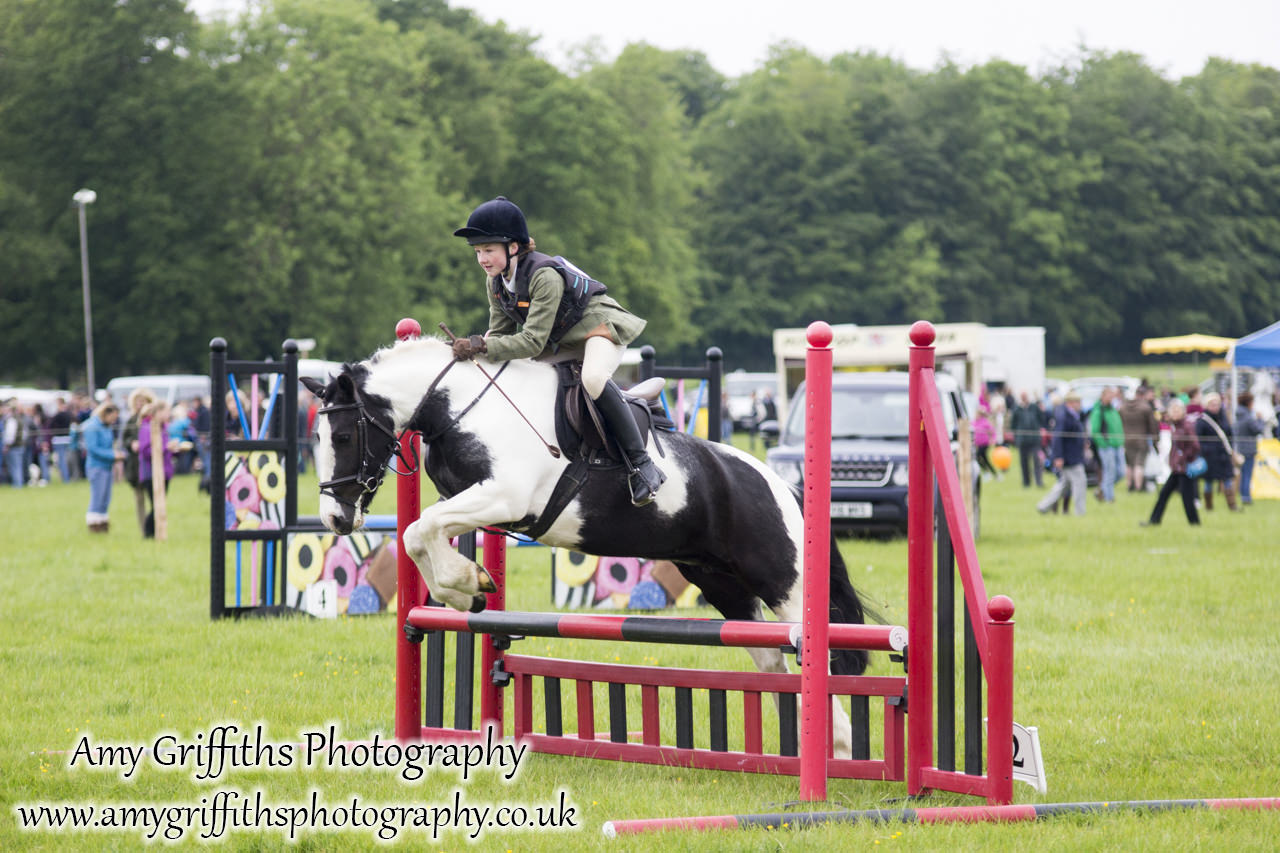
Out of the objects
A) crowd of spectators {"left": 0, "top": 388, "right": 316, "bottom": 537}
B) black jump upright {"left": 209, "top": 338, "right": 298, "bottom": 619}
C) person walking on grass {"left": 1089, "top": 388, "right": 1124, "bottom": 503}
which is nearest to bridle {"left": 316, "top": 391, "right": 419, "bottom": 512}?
black jump upright {"left": 209, "top": 338, "right": 298, "bottom": 619}

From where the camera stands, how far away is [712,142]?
69.3 meters

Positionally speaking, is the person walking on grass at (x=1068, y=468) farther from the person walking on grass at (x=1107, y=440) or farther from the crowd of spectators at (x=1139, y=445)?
the person walking on grass at (x=1107, y=440)

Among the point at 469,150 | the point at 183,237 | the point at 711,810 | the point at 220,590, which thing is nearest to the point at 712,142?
the point at 469,150

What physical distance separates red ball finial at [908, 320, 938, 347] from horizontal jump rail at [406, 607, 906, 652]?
3.51 feet

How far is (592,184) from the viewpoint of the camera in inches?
2080

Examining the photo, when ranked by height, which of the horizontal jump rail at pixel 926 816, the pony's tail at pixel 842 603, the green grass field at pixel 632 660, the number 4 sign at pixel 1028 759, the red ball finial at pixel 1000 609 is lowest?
the green grass field at pixel 632 660

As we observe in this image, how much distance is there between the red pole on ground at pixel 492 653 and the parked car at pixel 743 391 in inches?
1329

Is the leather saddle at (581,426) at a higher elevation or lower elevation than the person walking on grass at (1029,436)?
higher

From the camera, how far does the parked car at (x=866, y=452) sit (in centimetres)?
1547

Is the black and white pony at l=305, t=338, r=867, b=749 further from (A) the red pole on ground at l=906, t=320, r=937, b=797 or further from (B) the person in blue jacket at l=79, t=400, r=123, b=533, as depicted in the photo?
(B) the person in blue jacket at l=79, t=400, r=123, b=533

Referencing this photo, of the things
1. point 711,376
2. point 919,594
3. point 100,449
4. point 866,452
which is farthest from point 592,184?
point 919,594

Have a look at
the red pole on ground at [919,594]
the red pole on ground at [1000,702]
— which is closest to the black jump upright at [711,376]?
the red pole on ground at [919,594]

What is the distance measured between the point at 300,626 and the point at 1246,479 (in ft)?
56.0

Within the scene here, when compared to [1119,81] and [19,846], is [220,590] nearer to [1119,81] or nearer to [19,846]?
[19,846]
